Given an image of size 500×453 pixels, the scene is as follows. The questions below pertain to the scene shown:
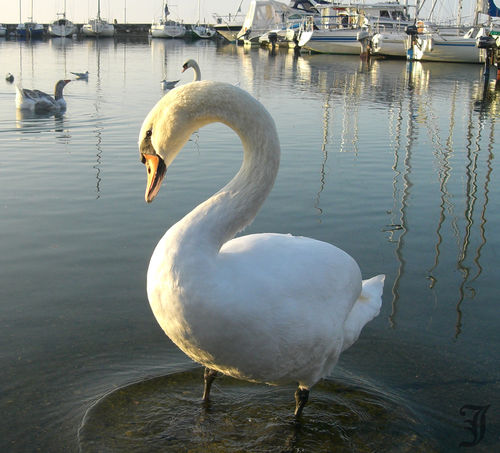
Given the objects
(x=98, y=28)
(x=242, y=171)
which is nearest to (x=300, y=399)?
(x=242, y=171)

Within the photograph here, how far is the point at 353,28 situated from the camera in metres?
52.1

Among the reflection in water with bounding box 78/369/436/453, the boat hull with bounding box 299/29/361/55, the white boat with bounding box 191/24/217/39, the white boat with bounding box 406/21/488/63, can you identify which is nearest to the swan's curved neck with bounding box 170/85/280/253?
the reflection in water with bounding box 78/369/436/453

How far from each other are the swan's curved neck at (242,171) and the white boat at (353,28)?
47.0 metres

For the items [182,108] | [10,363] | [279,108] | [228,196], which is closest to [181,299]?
[228,196]

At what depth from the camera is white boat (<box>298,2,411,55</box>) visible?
4994cm

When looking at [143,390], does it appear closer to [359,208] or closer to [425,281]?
[425,281]

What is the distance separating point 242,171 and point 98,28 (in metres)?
87.5

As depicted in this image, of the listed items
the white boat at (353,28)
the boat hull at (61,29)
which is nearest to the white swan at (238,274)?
the white boat at (353,28)

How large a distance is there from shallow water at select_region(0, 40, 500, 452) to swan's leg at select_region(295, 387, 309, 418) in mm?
125

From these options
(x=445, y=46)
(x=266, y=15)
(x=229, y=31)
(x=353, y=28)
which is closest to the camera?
(x=445, y=46)

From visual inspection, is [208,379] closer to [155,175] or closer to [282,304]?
[282,304]

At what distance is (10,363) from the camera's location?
4188mm

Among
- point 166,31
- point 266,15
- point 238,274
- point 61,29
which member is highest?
point 266,15

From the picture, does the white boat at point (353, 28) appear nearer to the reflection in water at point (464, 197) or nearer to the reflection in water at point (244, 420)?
the reflection in water at point (464, 197)
